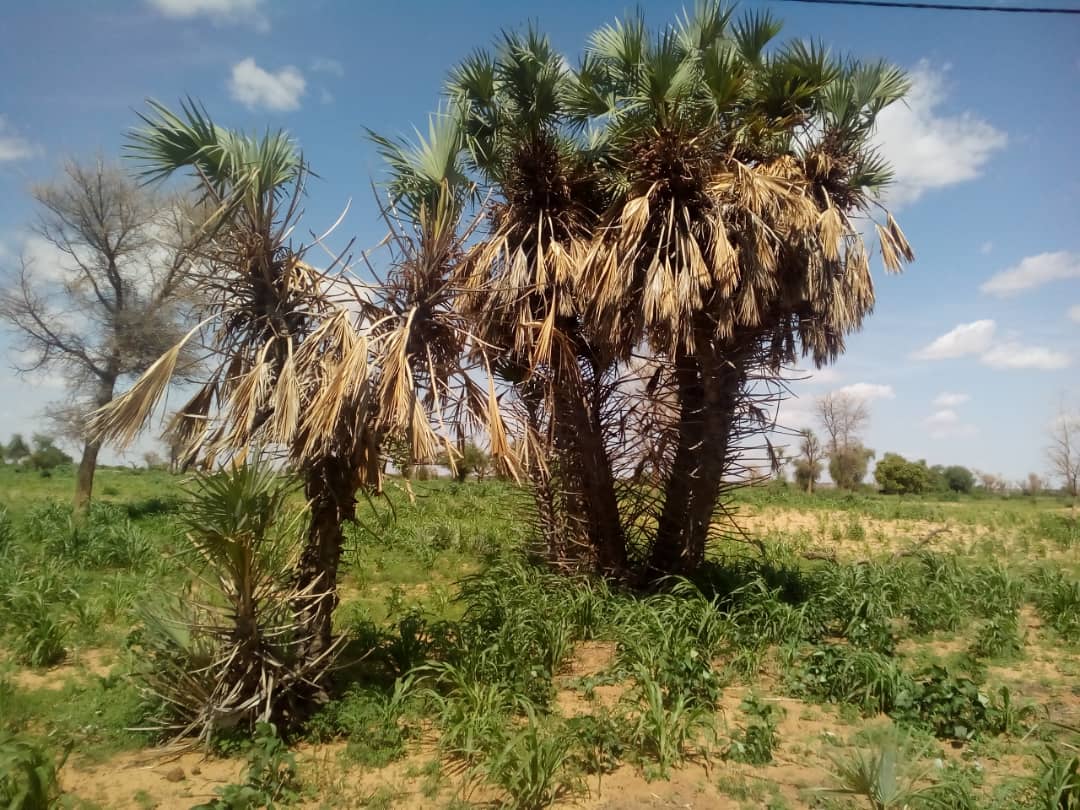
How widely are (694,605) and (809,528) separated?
34.1 ft

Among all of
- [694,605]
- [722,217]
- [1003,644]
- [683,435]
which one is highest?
[722,217]

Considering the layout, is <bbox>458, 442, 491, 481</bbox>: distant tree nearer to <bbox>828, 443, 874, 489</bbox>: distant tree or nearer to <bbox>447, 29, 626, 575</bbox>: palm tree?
<bbox>447, 29, 626, 575</bbox>: palm tree

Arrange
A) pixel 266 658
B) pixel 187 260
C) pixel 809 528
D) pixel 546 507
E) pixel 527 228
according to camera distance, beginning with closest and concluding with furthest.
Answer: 1. pixel 266 658
2. pixel 187 260
3. pixel 527 228
4. pixel 546 507
5. pixel 809 528

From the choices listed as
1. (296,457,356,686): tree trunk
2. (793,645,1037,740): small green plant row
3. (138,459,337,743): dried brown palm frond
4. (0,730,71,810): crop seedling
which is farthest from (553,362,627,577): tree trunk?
(0,730,71,810): crop seedling

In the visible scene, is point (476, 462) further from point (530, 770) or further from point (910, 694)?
point (910, 694)

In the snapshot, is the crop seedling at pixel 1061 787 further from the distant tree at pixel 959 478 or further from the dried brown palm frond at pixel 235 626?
the distant tree at pixel 959 478

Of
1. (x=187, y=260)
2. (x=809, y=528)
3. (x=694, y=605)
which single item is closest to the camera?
(x=187, y=260)

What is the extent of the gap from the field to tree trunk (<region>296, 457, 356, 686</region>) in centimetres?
28

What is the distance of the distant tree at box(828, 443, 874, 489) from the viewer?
1886 inches

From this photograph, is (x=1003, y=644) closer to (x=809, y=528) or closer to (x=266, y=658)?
(x=266, y=658)

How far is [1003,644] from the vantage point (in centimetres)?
693

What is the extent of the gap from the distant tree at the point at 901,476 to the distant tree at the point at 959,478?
22.5 ft

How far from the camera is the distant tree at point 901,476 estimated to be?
42125 mm

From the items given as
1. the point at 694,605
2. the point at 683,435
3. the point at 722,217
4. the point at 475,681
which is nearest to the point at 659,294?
the point at 722,217
